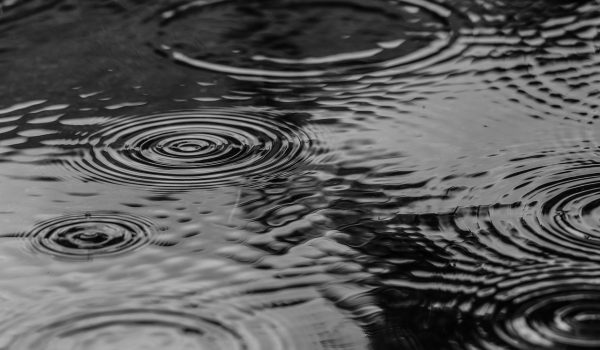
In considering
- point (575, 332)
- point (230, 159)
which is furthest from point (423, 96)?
point (575, 332)

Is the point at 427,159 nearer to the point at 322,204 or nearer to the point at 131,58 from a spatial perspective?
the point at 322,204

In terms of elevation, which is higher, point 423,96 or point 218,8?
A: point 218,8

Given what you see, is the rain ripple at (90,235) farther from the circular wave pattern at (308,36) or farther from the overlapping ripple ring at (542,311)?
the circular wave pattern at (308,36)

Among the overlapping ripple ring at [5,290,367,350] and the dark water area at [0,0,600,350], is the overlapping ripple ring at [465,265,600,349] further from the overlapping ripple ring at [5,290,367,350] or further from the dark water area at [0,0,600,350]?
the overlapping ripple ring at [5,290,367,350]

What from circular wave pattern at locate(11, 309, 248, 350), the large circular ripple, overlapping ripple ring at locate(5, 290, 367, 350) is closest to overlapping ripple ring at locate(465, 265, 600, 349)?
overlapping ripple ring at locate(5, 290, 367, 350)

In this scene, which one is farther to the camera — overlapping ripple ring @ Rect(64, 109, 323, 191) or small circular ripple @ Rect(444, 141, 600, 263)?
overlapping ripple ring @ Rect(64, 109, 323, 191)

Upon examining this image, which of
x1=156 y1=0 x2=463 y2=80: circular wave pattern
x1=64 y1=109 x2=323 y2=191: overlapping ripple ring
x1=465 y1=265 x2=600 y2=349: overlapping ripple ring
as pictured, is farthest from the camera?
x1=156 y1=0 x2=463 y2=80: circular wave pattern

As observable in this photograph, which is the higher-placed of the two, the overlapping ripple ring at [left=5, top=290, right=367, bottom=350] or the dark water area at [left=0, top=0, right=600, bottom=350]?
the dark water area at [left=0, top=0, right=600, bottom=350]
